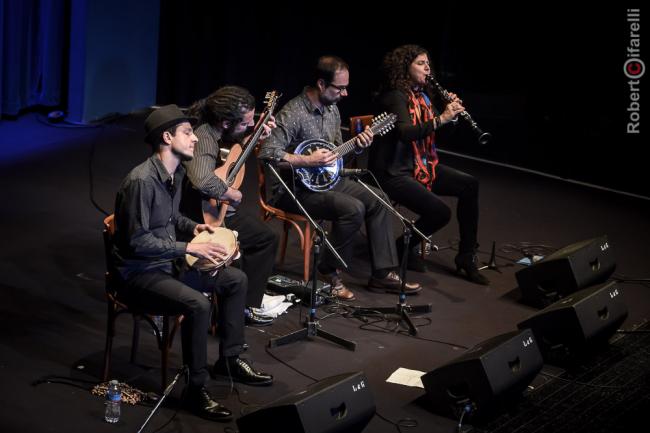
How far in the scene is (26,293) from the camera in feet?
18.2

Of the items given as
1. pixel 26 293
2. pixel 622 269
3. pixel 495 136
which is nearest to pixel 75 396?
pixel 26 293

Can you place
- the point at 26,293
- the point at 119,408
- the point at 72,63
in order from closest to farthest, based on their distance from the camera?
1. the point at 119,408
2. the point at 26,293
3. the point at 72,63

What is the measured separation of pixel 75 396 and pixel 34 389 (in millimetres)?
196

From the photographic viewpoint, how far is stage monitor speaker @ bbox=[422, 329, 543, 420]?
4379mm

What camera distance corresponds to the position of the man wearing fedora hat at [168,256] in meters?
4.31

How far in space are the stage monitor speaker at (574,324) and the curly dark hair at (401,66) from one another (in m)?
1.87

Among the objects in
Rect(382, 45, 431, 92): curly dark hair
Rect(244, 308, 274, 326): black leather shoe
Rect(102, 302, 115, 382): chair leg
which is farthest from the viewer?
Rect(382, 45, 431, 92): curly dark hair

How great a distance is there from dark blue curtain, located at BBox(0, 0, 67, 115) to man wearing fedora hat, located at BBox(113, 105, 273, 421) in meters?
5.12

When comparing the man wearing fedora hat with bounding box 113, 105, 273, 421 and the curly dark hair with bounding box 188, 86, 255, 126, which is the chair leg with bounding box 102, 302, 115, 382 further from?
the curly dark hair with bounding box 188, 86, 255, 126

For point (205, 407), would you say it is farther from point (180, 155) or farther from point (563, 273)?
point (563, 273)

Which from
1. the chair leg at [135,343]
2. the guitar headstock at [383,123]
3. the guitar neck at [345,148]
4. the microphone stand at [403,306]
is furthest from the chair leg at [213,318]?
the guitar headstock at [383,123]

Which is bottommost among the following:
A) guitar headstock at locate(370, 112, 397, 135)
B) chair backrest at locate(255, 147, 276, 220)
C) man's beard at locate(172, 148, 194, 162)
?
chair backrest at locate(255, 147, 276, 220)

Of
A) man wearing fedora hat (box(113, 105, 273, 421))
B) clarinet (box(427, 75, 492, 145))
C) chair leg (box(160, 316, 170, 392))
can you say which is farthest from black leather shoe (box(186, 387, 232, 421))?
clarinet (box(427, 75, 492, 145))

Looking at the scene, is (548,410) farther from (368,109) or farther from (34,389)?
(368,109)
